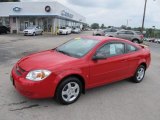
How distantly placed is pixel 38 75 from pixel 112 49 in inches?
91.0

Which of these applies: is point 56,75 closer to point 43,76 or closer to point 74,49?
point 43,76

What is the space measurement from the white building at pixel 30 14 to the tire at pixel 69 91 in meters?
35.0

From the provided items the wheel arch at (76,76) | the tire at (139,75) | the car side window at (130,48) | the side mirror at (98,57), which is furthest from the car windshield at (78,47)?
the tire at (139,75)

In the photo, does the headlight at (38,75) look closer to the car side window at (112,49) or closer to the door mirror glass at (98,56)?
the door mirror glass at (98,56)

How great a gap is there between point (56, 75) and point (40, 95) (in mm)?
536

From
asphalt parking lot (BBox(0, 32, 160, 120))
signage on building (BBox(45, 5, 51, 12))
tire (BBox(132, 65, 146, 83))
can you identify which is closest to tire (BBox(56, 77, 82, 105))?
asphalt parking lot (BBox(0, 32, 160, 120))

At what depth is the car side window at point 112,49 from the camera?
18.8 ft

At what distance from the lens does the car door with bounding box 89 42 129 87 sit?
5.42 m

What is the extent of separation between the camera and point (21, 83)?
462cm

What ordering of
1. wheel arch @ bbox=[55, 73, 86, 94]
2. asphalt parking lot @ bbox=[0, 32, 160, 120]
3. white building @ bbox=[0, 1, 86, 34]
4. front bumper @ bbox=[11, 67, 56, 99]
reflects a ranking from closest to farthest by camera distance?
1. asphalt parking lot @ bbox=[0, 32, 160, 120]
2. front bumper @ bbox=[11, 67, 56, 99]
3. wheel arch @ bbox=[55, 73, 86, 94]
4. white building @ bbox=[0, 1, 86, 34]

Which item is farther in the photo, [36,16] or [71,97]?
[36,16]

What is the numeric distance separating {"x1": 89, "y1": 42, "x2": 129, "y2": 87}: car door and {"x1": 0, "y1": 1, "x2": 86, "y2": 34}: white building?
1335 inches

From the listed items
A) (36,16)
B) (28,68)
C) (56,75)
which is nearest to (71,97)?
(56,75)

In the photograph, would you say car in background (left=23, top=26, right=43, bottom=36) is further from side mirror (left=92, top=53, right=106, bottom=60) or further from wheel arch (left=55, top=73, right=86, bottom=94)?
wheel arch (left=55, top=73, right=86, bottom=94)
